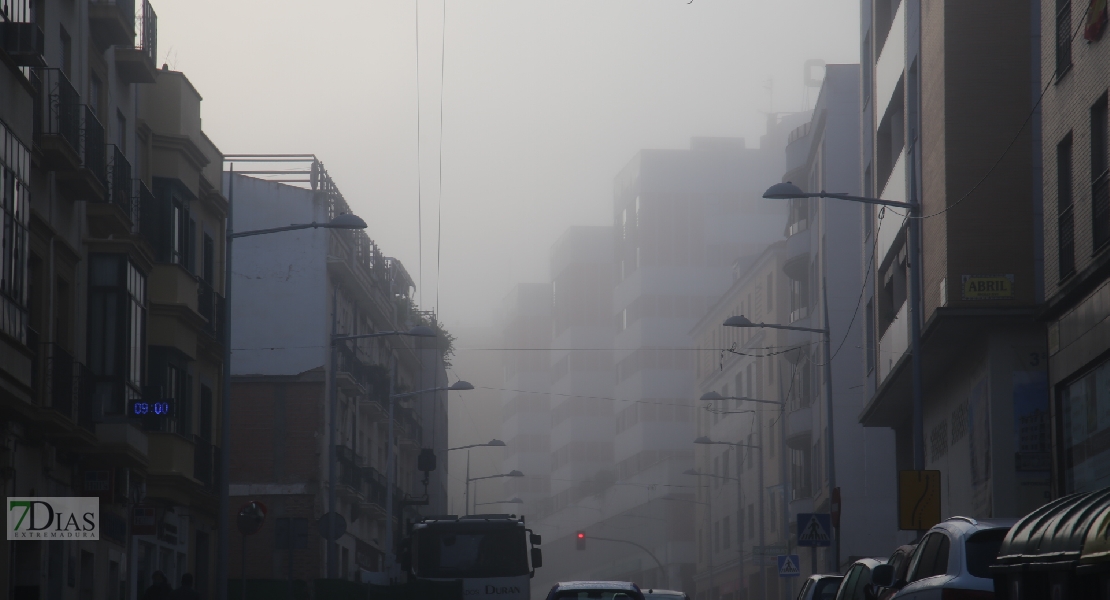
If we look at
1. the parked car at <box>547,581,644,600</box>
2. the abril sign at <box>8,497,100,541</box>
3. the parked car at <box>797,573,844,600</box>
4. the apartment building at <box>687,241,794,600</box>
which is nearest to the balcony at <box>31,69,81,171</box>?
the abril sign at <box>8,497,100,541</box>

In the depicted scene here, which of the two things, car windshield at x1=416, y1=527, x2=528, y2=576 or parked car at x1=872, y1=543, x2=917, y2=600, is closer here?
parked car at x1=872, y1=543, x2=917, y2=600

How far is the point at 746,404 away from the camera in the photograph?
84125 millimetres

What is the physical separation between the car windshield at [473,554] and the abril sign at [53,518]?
7.93 metres

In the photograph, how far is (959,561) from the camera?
1303cm

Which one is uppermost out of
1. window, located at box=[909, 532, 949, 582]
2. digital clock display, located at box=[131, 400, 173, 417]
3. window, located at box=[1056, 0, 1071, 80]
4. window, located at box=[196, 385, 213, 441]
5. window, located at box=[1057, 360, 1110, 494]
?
window, located at box=[1056, 0, 1071, 80]

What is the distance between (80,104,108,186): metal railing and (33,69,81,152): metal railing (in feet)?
0.98

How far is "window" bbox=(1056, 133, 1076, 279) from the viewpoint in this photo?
2356cm

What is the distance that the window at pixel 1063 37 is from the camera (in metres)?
23.5

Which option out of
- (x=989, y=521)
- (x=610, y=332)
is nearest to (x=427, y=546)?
(x=989, y=521)

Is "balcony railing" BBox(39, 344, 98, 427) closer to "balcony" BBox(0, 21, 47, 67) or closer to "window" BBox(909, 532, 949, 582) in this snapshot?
"balcony" BBox(0, 21, 47, 67)

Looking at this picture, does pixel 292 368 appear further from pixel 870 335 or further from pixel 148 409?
pixel 148 409

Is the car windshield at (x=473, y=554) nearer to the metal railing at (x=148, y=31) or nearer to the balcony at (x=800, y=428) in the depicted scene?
the metal railing at (x=148, y=31)

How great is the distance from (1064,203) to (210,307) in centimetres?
1938

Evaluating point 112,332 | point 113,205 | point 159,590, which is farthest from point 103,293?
point 159,590
